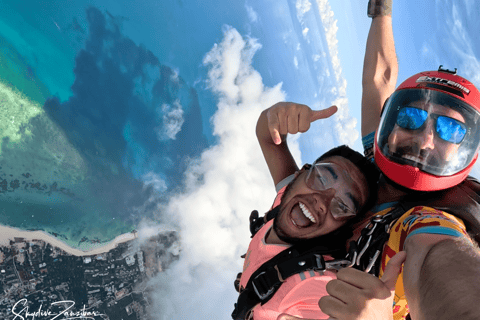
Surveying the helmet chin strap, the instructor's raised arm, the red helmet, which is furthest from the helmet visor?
the instructor's raised arm

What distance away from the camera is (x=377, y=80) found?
2471 mm

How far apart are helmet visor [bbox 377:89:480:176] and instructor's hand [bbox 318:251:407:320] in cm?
90

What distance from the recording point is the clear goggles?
159cm

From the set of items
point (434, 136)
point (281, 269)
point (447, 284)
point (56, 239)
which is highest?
point (56, 239)

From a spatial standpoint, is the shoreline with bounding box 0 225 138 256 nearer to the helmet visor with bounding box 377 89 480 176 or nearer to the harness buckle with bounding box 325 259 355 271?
the harness buckle with bounding box 325 259 355 271

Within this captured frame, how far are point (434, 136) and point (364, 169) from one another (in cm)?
47

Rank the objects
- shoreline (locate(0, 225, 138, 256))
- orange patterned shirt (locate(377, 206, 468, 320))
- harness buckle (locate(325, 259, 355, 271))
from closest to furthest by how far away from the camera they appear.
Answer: orange patterned shirt (locate(377, 206, 468, 320)) < harness buckle (locate(325, 259, 355, 271)) < shoreline (locate(0, 225, 138, 256))

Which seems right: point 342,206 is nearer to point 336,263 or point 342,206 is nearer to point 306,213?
point 306,213

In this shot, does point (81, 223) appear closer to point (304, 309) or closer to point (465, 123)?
point (304, 309)

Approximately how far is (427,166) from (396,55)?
6.25ft

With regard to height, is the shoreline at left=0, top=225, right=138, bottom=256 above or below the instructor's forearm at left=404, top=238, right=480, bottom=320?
above
